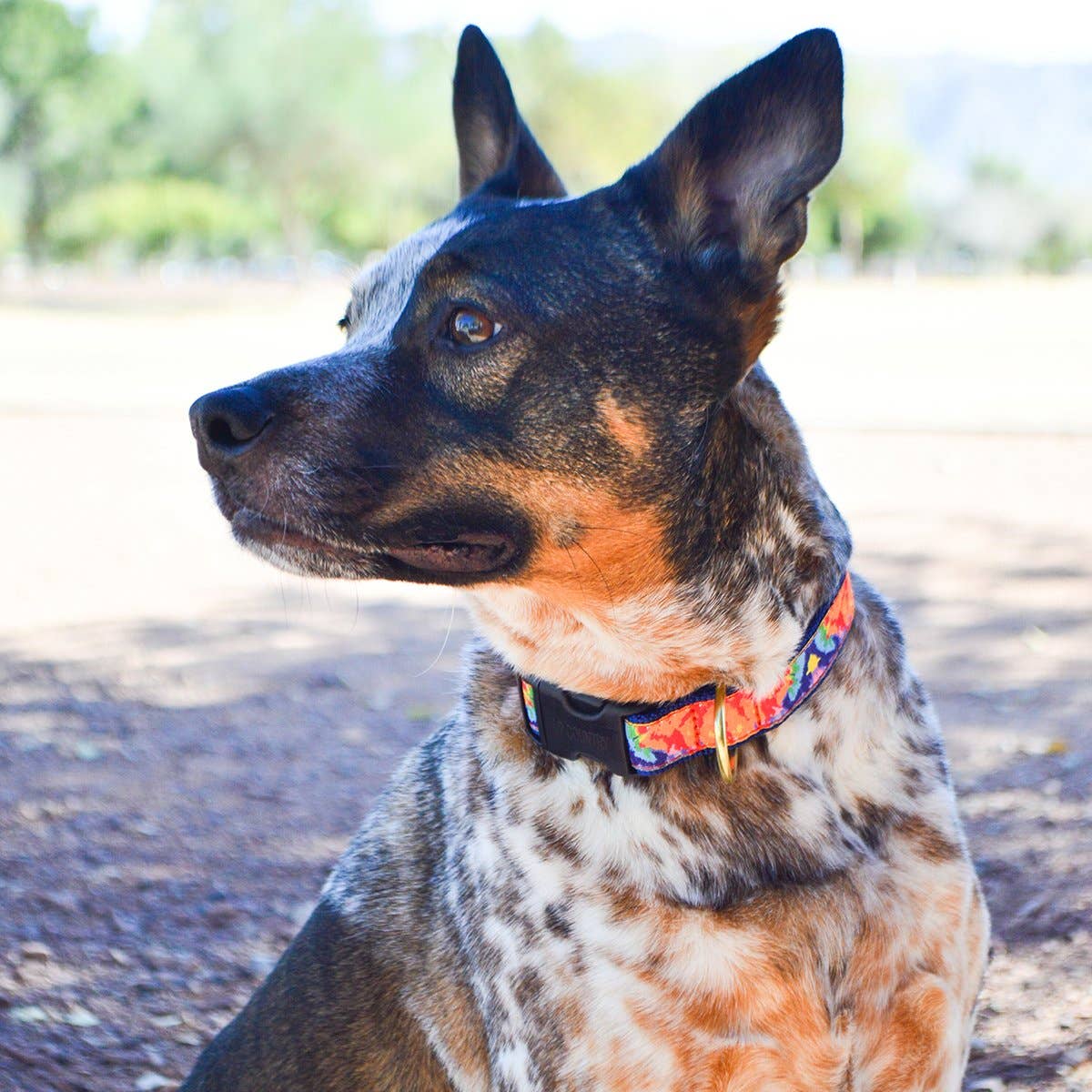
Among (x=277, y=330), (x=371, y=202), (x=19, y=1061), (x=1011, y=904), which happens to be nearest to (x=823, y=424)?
(x=1011, y=904)

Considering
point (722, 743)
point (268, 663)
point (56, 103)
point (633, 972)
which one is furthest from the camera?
point (56, 103)

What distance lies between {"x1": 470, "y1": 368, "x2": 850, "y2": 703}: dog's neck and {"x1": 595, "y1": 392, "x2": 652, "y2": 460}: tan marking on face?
12cm

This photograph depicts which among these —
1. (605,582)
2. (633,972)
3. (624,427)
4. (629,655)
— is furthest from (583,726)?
(624,427)

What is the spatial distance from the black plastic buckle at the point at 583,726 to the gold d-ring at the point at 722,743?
15 centimetres

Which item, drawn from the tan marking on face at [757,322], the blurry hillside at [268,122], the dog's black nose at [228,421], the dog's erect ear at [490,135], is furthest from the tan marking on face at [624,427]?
the blurry hillside at [268,122]

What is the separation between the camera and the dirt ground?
3867 millimetres

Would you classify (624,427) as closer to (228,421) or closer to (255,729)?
(228,421)

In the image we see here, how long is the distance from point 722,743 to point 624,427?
638 millimetres

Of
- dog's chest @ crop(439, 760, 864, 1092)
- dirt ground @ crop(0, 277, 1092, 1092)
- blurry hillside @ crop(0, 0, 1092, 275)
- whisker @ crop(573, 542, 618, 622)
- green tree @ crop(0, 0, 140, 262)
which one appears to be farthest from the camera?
blurry hillside @ crop(0, 0, 1092, 275)

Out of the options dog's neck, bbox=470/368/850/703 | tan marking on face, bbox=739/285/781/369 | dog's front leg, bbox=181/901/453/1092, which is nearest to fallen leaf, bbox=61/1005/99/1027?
dog's front leg, bbox=181/901/453/1092

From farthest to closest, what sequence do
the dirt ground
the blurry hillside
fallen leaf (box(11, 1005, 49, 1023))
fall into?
the blurry hillside < the dirt ground < fallen leaf (box(11, 1005, 49, 1023))

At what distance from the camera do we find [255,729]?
626 cm

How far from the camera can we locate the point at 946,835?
103 inches

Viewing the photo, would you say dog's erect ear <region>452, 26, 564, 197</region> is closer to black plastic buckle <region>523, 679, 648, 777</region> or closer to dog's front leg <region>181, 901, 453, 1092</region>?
black plastic buckle <region>523, 679, 648, 777</region>
